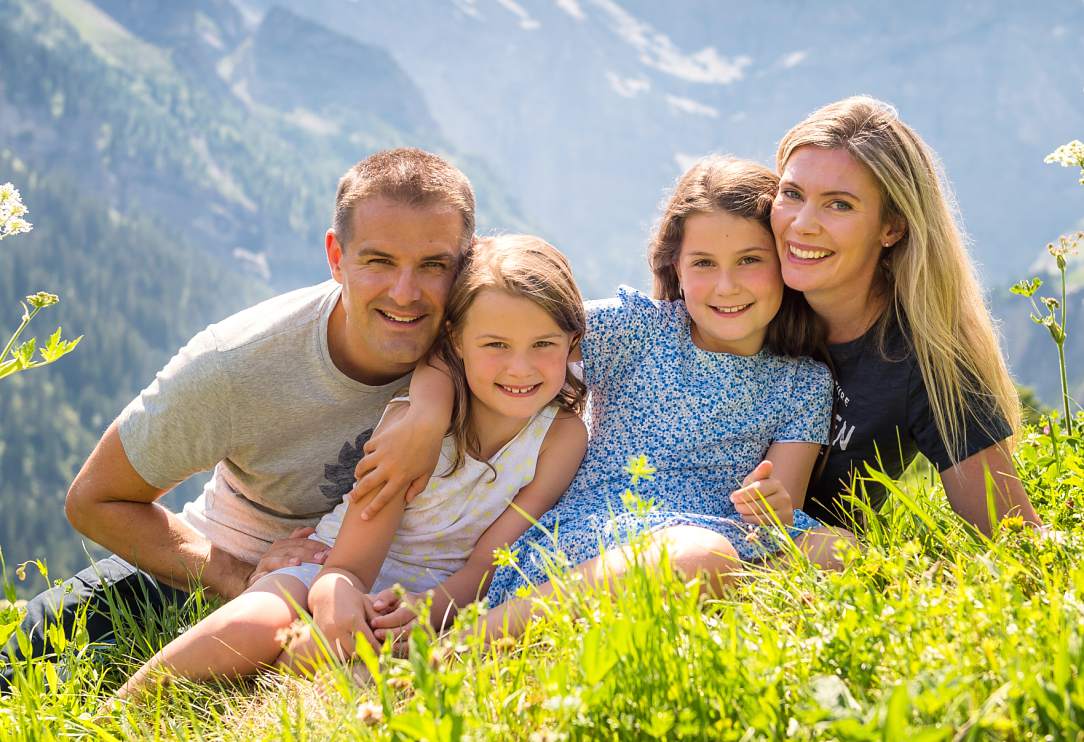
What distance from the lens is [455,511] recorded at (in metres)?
3.62

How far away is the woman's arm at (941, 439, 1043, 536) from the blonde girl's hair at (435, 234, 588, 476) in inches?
56.6

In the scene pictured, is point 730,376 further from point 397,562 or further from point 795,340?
point 397,562

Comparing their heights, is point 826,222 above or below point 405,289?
above

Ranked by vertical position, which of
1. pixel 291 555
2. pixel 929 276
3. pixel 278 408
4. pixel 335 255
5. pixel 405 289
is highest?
pixel 929 276

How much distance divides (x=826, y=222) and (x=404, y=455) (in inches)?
70.5

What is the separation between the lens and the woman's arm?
133 inches

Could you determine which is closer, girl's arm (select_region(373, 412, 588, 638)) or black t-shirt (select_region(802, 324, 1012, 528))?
girl's arm (select_region(373, 412, 588, 638))

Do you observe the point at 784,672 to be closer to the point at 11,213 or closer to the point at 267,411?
the point at 11,213

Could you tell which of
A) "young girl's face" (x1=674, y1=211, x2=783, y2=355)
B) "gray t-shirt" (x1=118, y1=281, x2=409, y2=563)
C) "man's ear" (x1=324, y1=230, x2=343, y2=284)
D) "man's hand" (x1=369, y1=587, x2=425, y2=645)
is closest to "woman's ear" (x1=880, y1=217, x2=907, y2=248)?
"young girl's face" (x1=674, y1=211, x2=783, y2=355)

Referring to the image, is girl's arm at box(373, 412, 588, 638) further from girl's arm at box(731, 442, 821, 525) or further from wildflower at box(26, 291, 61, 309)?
wildflower at box(26, 291, 61, 309)

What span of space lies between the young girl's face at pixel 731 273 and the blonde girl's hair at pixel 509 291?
48 centimetres

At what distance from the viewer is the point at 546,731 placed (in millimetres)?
1752

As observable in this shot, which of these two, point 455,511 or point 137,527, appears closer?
point 455,511

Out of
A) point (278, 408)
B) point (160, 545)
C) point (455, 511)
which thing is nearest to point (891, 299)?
point (455, 511)
